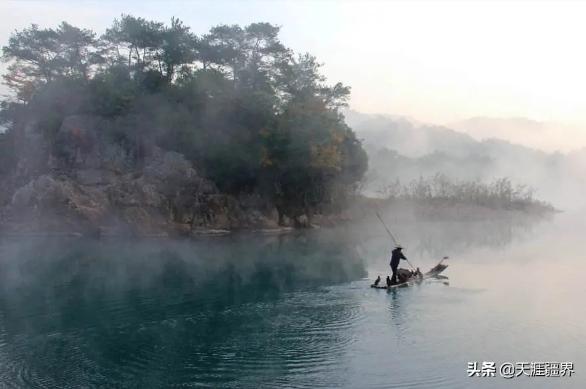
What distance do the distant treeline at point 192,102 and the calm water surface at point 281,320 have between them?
2603cm

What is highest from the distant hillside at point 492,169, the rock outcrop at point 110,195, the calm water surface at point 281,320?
the distant hillside at point 492,169

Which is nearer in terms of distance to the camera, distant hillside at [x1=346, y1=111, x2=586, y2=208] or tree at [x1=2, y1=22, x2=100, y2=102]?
tree at [x1=2, y1=22, x2=100, y2=102]

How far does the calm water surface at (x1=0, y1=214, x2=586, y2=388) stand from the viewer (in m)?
17.8

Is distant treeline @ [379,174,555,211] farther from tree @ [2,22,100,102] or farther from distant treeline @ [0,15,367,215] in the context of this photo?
tree @ [2,22,100,102]

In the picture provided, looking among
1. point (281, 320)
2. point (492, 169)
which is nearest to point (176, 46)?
point (281, 320)

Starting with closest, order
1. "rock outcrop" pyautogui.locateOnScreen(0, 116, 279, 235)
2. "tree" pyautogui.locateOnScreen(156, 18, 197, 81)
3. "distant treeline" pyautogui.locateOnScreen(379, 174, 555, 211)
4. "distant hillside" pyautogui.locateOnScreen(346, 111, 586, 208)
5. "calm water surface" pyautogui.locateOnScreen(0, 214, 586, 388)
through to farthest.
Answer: "calm water surface" pyautogui.locateOnScreen(0, 214, 586, 388) → "rock outcrop" pyautogui.locateOnScreen(0, 116, 279, 235) → "tree" pyautogui.locateOnScreen(156, 18, 197, 81) → "distant treeline" pyautogui.locateOnScreen(379, 174, 555, 211) → "distant hillside" pyautogui.locateOnScreen(346, 111, 586, 208)

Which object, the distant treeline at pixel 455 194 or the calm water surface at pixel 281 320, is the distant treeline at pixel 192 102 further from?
the calm water surface at pixel 281 320

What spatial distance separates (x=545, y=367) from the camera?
1794 centimetres

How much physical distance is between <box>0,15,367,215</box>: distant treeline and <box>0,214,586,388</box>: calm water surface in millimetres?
26034

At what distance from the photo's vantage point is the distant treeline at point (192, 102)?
226 ft

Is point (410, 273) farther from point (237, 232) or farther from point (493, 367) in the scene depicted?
point (237, 232)

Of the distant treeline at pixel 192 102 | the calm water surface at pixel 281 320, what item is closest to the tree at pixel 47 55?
the distant treeline at pixel 192 102

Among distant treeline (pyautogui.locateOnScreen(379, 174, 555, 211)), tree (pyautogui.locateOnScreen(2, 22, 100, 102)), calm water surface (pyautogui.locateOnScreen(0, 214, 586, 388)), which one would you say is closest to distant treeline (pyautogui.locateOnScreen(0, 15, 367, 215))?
tree (pyautogui.locateOnScreen(2, 22, 100, 102))

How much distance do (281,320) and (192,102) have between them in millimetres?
49708
